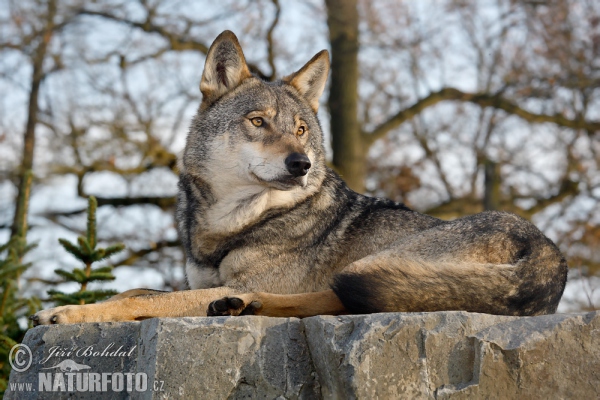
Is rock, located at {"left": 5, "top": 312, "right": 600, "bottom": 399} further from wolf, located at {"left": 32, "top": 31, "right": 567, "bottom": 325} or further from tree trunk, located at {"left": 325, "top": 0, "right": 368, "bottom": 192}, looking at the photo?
tree trunk, located at {"left": 325, "top": 0, "right": 368, "bottom": 192}

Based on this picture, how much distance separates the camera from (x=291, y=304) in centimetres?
456

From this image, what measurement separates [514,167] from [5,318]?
46.7ft

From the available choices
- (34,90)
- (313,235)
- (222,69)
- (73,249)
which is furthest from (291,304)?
(34,90)

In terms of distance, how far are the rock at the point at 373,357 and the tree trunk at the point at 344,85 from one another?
9.72 meters

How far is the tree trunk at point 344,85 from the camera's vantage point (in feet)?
44.3

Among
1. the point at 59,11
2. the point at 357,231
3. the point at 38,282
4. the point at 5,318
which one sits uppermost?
the point at 59,11

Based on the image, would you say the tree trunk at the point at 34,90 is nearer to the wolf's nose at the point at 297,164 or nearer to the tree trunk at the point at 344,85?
the tree trunk at the point at 344,85

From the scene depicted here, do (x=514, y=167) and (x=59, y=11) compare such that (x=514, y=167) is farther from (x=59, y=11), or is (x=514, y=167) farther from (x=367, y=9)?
(x=59, y=11)

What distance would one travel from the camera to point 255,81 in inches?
230

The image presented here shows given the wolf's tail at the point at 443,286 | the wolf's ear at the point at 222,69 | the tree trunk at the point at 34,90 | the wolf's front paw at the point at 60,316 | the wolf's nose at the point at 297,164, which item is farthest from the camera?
the tree trunk at the point at 34,90

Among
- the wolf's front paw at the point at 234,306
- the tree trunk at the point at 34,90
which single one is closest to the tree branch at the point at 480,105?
the tree trunk at the point at 34,90

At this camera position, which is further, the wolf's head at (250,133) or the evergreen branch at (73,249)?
the evergreen branch at (73,249)

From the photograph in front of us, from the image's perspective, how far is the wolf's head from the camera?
509cm

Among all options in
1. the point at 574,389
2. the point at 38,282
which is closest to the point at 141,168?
the point at 38,282
